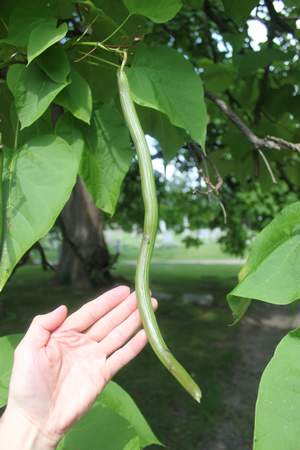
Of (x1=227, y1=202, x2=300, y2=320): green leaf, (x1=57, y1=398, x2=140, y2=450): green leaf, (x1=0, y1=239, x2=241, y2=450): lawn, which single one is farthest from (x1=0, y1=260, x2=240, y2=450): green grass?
(x1=227, y1=202, x2=300, y2=320): green leaf

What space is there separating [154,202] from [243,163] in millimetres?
1055

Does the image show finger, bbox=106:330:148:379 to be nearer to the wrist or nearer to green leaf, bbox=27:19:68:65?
the wrist

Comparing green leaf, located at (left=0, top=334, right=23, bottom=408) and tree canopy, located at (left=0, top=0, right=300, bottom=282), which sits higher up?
tree canopy, located at (left=0, top=0, right=300, bottom=282)

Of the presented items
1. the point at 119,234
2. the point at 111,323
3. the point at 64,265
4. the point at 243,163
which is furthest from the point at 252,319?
the point at 119,234

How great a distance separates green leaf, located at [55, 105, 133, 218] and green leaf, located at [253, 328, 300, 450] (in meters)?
0.39

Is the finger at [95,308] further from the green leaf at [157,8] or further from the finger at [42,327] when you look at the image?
the green leaf at [157,8]

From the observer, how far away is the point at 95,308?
0.79 meters

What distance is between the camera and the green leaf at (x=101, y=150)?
78cm

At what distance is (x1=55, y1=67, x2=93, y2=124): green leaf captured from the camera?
2.44ft

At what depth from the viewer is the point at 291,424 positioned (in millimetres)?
539

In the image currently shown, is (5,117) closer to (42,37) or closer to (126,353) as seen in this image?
(42,37)

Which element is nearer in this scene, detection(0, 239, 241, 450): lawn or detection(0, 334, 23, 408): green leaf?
detection(0, 334, 23, 408): green leaf

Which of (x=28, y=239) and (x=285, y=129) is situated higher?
(x=285, y=129)

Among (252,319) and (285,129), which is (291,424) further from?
(252,319)
